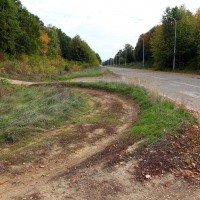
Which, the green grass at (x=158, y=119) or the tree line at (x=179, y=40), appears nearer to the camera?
the green grass at (x=158, y=119)

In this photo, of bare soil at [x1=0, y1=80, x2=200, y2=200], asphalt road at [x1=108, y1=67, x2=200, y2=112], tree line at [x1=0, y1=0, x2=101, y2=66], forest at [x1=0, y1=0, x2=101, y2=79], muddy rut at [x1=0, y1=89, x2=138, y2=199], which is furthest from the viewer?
tree line at [x1=0, y1=0, x2=101, y2=66]

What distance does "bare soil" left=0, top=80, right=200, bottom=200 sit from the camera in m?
3.81

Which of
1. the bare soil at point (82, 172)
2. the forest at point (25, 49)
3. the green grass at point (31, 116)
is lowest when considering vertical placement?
the bare soil at point (82, 172)

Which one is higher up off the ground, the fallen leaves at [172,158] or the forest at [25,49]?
the forest at [25,49]

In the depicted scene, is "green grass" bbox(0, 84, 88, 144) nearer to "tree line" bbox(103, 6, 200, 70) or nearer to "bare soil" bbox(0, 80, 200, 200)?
"bare soil" bbox(0, 80, 200, 200)

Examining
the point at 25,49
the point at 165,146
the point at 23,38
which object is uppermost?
the point at 23,38

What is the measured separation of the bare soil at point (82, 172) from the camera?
12.5 ft

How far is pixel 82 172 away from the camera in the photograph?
439cm

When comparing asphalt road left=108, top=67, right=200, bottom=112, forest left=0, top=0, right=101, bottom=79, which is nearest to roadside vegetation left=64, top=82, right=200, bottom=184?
asphalt road left=108, top=67, right=200, bottom=112

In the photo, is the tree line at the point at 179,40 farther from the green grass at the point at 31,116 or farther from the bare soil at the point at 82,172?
the bare soil at the point at 82,172

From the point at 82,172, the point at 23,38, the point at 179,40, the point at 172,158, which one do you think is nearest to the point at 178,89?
the point at 172,158

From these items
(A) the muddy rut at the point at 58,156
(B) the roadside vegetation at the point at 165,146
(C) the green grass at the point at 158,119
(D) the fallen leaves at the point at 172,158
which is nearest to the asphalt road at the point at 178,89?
(C) the green grass at the point at 158,119

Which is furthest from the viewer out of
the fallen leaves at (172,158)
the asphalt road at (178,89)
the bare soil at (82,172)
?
the asphalt road at (178,89)

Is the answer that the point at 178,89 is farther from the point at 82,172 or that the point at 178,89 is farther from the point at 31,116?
the point at 82,172
